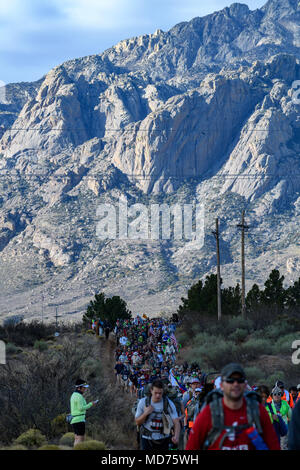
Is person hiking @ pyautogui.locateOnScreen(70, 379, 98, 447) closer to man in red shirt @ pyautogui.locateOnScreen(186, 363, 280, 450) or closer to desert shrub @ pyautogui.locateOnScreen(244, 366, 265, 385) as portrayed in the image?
man in red shirt @ pyautogui.locateOnScreen(186, 363, 280, 450)

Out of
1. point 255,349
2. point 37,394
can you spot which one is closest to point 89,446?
point 37,394

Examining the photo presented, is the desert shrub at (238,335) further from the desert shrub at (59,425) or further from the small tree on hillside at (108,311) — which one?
the small tree on hillside at (108,311)

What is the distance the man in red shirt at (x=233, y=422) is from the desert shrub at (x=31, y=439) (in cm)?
735

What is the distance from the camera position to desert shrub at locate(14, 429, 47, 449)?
39.6 ft

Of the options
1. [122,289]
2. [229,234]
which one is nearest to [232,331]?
[122,289]

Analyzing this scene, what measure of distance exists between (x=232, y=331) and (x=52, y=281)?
13930 cm

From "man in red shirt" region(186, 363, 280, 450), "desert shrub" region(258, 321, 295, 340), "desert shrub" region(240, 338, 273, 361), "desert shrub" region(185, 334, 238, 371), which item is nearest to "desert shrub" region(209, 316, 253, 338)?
"desert shrub" region(258, 321, 295, 340)

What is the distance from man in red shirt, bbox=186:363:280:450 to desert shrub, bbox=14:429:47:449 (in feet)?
24.1

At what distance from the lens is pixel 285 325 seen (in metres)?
32.7

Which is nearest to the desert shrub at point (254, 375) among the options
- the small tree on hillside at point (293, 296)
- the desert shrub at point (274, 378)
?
the desert shrub at point (274, 378)

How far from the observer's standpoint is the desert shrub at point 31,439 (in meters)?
12.1

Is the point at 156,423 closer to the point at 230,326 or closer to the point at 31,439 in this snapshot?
the point at 31,439
